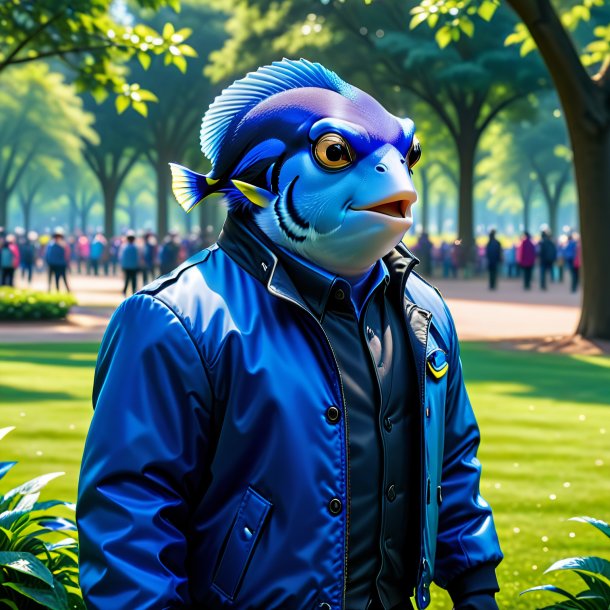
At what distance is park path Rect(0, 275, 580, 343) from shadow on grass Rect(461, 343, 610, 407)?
2.07 meters

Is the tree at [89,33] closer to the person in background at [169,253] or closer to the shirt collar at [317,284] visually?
the shirt collar at [317,284]

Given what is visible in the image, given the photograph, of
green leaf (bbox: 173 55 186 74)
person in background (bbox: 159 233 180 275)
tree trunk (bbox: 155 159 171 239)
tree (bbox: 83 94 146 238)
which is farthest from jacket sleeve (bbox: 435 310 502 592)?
tree (bbox: 83 94 146 238)

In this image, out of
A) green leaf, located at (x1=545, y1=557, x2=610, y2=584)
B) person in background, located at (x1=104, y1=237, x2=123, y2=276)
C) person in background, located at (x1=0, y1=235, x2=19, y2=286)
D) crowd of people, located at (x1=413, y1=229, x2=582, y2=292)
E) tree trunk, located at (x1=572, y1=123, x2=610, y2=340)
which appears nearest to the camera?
green leaf, located at (x1=545, y1=557, x2=610, y2=584)

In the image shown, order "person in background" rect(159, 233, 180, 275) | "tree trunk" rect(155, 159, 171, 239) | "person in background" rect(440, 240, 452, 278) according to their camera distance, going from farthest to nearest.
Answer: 1. "tree trunk" rect(155, 159, 171, 239)
2. "person in background" rect(440, 240, 452, 278)
3. "person in background" rect(159, 233, 180, 275)

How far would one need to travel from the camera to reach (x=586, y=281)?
17.1 m

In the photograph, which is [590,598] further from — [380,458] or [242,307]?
[242,307]

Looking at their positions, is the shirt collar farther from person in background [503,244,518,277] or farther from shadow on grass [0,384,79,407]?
person in background [503,244,518,277]

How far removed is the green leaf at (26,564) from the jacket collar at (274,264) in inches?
53.9

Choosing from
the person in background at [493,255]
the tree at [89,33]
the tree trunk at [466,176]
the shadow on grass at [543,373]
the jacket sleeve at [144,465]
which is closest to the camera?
the jacket sleeve at [144,465]

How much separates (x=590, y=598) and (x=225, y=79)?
36.7 meters

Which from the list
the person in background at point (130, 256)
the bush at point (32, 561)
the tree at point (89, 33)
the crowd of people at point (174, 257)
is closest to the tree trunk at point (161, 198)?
the crowd of people at point (174, 257)

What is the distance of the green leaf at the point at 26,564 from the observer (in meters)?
3.45

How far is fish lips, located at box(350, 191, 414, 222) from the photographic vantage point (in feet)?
7.60

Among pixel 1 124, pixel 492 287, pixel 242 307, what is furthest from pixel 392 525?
pixel 1 124
